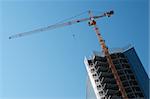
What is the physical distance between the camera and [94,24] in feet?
452

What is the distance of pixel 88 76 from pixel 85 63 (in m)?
6.21

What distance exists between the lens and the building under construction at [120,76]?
150125mm

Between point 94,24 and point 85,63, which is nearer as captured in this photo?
point 94,24

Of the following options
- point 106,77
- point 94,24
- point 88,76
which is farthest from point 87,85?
point 94,24

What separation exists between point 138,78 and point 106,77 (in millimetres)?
12804

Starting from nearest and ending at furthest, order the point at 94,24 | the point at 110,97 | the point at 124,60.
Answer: the point at 94,24 → the point at 110,97 → the point at 124,60

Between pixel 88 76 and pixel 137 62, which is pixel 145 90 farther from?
pixel 88 76

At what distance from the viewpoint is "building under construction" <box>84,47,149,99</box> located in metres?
150

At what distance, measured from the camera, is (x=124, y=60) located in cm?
15825

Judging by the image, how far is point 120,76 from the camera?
153 m

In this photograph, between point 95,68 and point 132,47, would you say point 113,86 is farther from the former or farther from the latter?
point 132,47

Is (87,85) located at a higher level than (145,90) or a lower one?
higher

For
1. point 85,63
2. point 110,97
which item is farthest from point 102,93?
point 85,63

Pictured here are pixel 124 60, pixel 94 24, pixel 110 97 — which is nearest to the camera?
pixel 94 24
